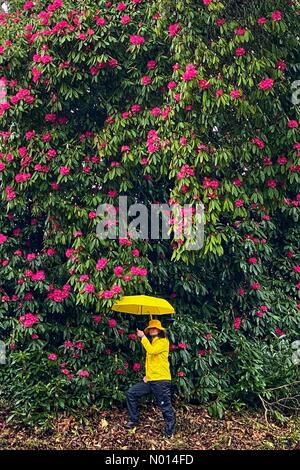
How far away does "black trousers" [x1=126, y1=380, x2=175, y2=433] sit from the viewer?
6094 millimetres

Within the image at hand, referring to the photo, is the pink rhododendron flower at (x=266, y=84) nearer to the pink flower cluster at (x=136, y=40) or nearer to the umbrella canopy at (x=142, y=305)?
the pink flower cluster at (x=136, y=40)

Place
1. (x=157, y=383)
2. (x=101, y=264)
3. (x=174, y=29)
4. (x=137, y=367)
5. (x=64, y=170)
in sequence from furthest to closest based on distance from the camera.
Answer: (x=137, y=367), (x=64, y=170), (x=101, y=264), (x=174, y=29), (x=157, y=383)

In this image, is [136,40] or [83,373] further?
[83,373]

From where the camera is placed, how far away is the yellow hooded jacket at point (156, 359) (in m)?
6.11

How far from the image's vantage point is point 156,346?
6.13 m

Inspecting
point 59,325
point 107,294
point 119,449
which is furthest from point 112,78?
point 119,449

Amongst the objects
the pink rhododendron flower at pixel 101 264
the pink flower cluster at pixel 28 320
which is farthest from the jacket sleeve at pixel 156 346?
the pink flower cluster at pixel 28 320

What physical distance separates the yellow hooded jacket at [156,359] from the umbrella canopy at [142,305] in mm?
322

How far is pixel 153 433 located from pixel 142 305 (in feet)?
4.96

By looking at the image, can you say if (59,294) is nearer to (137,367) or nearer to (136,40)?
(137,367)

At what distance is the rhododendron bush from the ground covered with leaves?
20 centimetres

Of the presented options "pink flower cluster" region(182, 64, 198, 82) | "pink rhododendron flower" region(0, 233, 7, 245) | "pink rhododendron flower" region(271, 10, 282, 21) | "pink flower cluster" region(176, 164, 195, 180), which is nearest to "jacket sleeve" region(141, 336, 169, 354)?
"pink flower cluster" region(176, 164, 195, 180)

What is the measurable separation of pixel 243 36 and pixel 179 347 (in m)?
3.71

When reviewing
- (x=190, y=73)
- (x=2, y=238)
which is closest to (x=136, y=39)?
(x=190, y=73)
